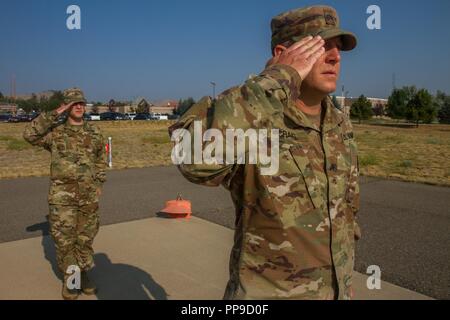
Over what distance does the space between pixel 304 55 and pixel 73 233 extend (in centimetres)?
357

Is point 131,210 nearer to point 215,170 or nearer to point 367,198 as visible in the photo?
point 367,198

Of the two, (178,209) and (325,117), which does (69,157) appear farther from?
(325,117)

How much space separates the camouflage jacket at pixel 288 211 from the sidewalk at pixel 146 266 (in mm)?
2453

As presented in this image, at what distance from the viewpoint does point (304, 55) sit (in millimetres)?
1579

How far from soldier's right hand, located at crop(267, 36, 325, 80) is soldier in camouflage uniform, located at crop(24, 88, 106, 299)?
344 cm

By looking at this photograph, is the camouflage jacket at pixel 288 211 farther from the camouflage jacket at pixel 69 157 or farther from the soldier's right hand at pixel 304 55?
the camouflage jacket at pixel 69 157

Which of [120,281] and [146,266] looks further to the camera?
[146,266]

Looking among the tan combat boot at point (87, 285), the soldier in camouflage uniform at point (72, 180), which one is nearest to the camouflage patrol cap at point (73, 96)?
the soldier in camouflage uniform at point (72, 180)

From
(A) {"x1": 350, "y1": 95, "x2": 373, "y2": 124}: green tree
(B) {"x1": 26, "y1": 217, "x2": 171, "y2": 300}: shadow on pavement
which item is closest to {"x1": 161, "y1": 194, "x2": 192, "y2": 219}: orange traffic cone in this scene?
(B) {"x1": 26, "y1": 217, "x2": 171, "y2": 300}: shadow on pavement

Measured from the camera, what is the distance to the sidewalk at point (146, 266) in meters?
4.21

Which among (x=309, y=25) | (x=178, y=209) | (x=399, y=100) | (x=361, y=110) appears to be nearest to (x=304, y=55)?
(x=309, y=25)

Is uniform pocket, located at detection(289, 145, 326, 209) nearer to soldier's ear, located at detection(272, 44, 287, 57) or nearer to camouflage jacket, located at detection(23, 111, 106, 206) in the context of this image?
soldier's ear, located at detection(272, 44, 287, 57)

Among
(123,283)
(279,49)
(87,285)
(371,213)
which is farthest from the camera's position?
(371,213)

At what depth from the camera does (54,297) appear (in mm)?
4160
